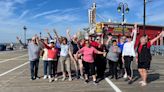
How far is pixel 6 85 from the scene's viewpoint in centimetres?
1402

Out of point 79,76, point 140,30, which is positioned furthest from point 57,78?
point 140,30

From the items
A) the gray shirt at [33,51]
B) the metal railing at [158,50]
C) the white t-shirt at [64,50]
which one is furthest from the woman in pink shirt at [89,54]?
the metal railing at [158,50]

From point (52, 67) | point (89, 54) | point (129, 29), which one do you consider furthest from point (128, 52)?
point (129, 29)

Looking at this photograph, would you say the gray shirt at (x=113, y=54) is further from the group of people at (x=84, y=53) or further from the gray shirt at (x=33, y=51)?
the gray shirt at (x=33, y=51)

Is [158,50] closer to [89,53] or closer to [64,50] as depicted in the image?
[64,50]

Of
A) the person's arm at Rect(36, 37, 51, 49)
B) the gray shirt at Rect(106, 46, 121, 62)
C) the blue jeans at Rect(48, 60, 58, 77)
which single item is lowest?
the blue jeans at Rect(48, 60, 58, 77)

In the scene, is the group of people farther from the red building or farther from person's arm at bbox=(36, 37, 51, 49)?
the red building

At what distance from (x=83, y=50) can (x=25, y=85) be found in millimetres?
2435

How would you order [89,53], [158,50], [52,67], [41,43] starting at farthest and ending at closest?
[158,50] < [52,67] < [41,43] < [89,53]

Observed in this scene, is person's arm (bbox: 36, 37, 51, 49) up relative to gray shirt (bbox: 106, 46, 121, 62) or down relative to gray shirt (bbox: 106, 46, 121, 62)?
up

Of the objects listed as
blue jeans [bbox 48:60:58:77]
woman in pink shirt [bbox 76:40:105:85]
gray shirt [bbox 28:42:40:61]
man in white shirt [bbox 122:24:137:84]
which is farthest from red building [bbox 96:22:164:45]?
woman in pink shirt [bbox 76:40:105:85]

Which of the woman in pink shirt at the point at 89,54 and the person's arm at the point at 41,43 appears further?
the person's arm at the point at 41,43

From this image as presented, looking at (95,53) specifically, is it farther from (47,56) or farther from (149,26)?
(149,26)

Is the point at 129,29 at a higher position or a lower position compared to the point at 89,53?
higher
